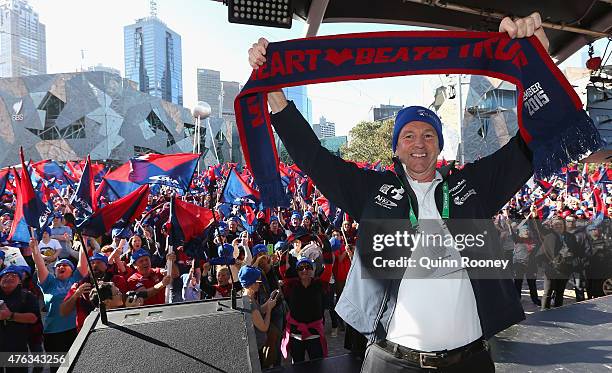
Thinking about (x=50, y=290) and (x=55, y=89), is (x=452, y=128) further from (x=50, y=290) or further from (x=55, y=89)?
(x=50, y=290)

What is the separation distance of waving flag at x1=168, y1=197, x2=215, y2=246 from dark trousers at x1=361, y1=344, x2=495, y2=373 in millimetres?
4877

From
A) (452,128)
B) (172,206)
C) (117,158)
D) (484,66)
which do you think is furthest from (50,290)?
(117,158)

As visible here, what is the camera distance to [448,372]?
1690 millimetres

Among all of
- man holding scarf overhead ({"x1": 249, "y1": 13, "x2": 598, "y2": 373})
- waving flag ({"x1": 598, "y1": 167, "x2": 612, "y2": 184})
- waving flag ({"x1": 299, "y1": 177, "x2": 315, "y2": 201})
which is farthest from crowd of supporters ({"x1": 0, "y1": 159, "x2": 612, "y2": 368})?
waving flag ({"x1": 598, "y1": 167, "x2": 612, "y2": 184})

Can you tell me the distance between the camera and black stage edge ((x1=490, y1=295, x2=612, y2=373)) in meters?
3.59

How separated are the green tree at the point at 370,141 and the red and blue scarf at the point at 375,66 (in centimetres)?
3673

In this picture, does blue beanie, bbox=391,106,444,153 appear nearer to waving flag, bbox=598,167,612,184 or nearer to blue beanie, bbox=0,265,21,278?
blue beanie, bbox=0,265,21,278

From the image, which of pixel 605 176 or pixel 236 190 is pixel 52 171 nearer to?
pixel 236 190

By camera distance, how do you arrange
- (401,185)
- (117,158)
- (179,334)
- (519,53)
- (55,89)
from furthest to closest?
(117,158), (55,89), (519,53), (401,185), (179,334)

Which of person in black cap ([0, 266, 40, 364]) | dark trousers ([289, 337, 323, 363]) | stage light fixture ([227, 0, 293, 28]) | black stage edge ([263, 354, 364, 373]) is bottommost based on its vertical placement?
dark trousers ([289, 337, 323, 363])

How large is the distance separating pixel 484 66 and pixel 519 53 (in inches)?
11.2

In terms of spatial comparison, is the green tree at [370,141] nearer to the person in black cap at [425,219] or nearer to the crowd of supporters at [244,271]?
the crowd of supporters at [244,271]

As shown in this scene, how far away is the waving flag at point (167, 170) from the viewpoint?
9266mm

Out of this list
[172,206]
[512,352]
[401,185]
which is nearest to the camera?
[401,185]
